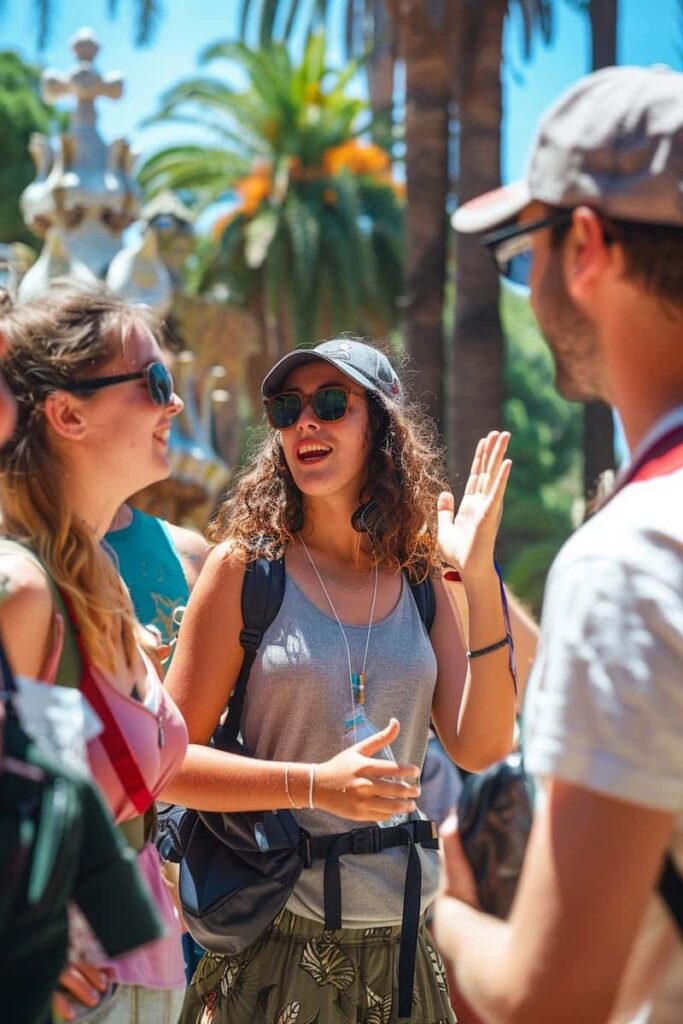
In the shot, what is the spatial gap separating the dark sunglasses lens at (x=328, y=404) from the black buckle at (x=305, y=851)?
111 centimetres

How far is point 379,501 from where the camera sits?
12.4ft

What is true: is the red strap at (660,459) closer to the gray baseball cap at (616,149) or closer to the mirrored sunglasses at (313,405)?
the gray baseball cap at (616,149)

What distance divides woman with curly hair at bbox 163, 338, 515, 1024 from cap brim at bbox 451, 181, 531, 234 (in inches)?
50.1

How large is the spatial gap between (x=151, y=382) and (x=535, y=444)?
41178 millimetres

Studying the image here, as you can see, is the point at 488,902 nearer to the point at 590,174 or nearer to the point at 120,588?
the point at 590,174

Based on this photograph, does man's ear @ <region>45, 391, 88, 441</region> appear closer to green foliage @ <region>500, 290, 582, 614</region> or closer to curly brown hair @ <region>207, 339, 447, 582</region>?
curly brown hair @ <region>207, 339, 447, 582</region>

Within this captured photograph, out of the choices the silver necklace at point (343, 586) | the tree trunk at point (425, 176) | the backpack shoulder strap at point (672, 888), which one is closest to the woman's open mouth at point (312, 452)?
the silver necklace at point (343, 586)

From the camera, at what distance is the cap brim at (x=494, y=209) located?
195 cm

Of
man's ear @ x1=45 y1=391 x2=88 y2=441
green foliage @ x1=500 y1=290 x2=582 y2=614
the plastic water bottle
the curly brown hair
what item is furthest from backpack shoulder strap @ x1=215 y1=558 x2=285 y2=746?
green foliage @ x1=500 y1=290 x2=582 y2=614

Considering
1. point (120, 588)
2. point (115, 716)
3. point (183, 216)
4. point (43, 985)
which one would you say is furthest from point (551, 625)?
point (183, 216)

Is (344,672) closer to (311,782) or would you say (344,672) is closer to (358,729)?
(358,729)

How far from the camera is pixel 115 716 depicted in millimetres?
2512

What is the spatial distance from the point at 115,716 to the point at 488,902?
2.98 feet

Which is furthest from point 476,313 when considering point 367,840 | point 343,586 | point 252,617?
point 367,840
